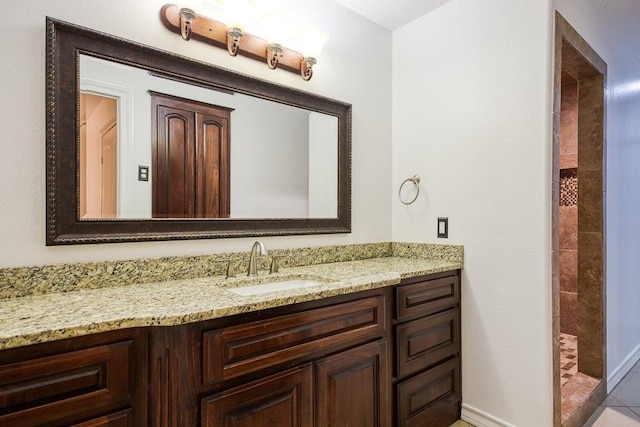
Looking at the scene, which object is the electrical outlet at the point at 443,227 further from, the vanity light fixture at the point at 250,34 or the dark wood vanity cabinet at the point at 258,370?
the vanity light fixture at the point at 250,34

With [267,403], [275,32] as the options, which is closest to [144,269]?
[267,403]

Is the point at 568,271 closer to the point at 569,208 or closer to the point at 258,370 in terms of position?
the point at 569,208

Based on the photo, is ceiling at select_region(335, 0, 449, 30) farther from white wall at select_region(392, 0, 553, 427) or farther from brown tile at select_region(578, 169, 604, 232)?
brown tile at select_region(578, 169, 604, 232)

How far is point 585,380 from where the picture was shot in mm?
2270

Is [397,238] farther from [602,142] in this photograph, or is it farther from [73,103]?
[73,103]

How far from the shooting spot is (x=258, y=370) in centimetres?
120

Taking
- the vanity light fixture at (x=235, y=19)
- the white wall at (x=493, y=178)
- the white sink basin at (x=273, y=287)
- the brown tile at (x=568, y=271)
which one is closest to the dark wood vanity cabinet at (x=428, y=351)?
the white wall at (x=493, y=178)


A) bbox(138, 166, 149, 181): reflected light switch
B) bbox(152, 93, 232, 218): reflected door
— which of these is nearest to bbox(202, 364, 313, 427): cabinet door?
bbox(152, 93, 232, 218): reflected door

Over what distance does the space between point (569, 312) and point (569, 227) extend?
29.8 inches

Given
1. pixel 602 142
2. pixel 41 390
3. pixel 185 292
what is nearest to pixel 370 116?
pixel 602 142

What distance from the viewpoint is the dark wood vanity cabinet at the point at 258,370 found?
2.96 ft

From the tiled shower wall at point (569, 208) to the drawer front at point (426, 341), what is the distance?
6.22 ft

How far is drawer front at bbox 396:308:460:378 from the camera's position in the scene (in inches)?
67.8

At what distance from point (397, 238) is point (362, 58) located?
3.85 ft
